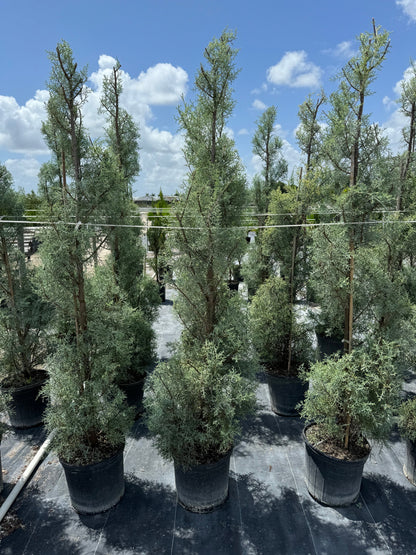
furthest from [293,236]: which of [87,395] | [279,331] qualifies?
[87,395]

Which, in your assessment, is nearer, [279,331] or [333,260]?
[333,260]

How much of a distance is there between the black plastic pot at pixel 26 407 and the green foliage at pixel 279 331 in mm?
3858

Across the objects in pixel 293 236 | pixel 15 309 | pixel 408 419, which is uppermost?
pixel 293 236

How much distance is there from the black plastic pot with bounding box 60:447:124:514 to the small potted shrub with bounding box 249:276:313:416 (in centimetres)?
289

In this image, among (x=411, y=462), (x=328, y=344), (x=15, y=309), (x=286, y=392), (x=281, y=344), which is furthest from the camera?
(x=328, y=344)

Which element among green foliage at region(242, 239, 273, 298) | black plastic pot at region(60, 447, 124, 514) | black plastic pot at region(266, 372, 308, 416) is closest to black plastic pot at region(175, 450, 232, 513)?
black plastic pot at region(60, 447, 124, 514)

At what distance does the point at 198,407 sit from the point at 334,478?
5.95ft

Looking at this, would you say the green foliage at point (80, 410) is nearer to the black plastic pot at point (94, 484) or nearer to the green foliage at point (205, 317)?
the black plastic pot at point (94, 484)

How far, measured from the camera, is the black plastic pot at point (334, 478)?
4.14 metres

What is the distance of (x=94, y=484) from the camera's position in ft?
13.3

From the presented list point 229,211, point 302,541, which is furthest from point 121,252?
point 302,541

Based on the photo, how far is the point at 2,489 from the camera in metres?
4.57

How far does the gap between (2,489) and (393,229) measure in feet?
22.5

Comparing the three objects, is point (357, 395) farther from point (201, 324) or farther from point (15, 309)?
point (15, 309)
